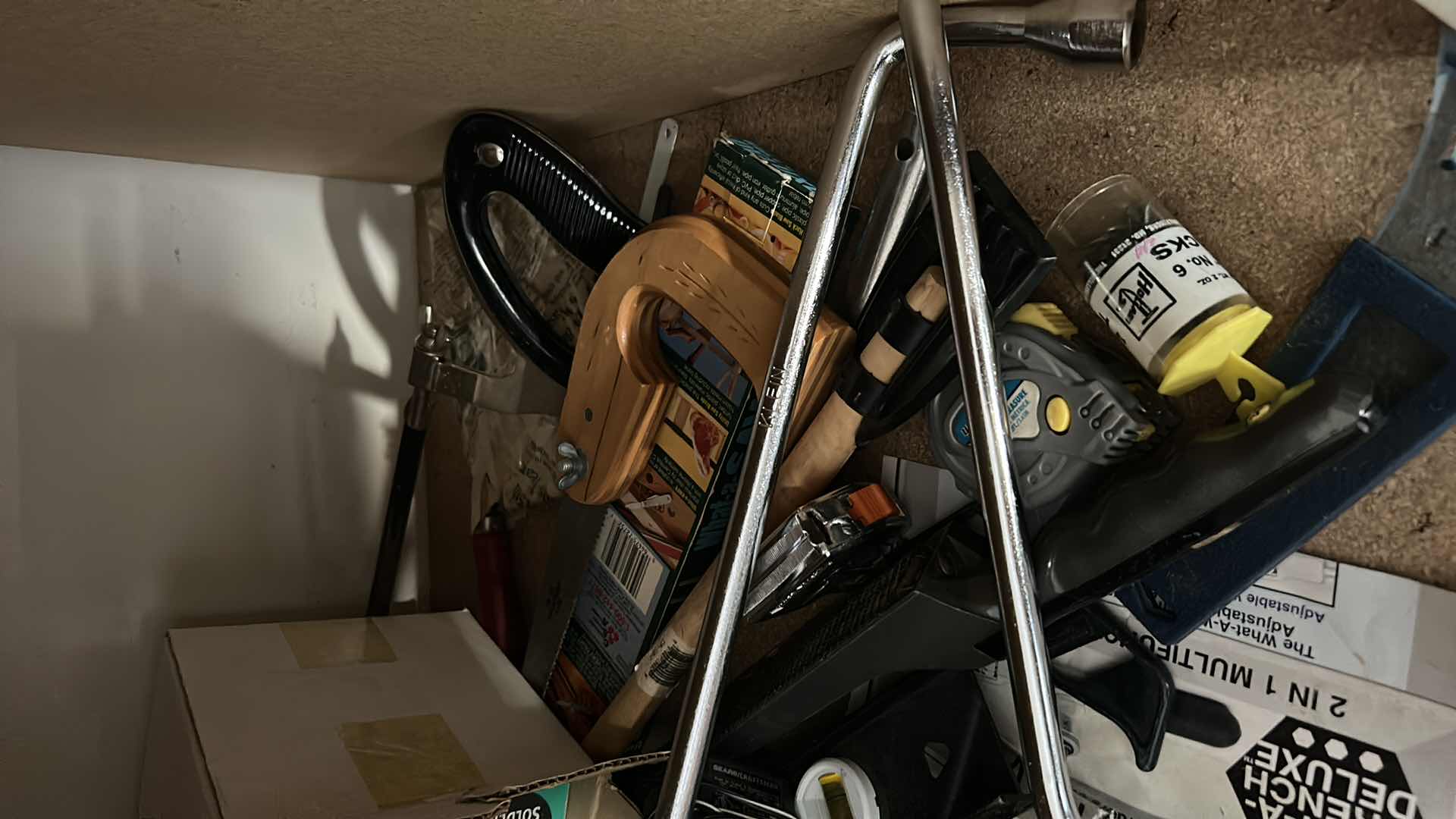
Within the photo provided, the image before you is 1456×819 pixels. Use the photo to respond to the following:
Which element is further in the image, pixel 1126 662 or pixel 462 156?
pixel 462 156

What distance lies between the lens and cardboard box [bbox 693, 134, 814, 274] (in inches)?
25.3

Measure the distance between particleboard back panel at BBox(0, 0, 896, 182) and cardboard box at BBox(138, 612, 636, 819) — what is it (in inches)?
16.9

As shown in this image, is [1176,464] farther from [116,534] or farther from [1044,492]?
[116,534]

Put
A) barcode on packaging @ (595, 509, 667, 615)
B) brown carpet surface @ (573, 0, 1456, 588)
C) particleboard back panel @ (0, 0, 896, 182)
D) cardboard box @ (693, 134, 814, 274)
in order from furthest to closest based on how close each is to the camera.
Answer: barcode on packaging @ (595, 509, 667, 615) → cardboard box @ (693, 134, 814, 274) → particleboard back panel @ (0, 0, 896, 182) → brown carpet surface @ (573, 0, 1456, 588)

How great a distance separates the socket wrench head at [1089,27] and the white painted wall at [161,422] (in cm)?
82

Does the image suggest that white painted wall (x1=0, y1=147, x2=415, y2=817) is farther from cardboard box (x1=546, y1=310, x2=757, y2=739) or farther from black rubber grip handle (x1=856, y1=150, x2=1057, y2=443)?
black rubber grip handle (x1=856, y1=150, x2=1057, y2=443)

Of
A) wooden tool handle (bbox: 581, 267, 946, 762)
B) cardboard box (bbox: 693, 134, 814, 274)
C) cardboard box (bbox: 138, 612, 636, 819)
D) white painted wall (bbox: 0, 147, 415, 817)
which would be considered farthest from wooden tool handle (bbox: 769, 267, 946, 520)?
white painted wall (bbox: 0, 147, 415, 817)

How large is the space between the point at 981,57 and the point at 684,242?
0.22m

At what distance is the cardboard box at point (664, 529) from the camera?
0.70 metres

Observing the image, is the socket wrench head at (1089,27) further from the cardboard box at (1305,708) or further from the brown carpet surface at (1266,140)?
the cardboard box at (1305,708)

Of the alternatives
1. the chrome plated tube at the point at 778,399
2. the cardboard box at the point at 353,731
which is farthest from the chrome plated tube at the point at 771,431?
the cardboard box at the point at 353,731

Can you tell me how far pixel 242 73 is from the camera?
2.09 ft

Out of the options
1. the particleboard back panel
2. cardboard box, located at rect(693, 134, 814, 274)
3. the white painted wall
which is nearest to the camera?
the particleboard back panel

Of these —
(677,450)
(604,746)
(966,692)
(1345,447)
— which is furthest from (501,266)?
(1345,447)
